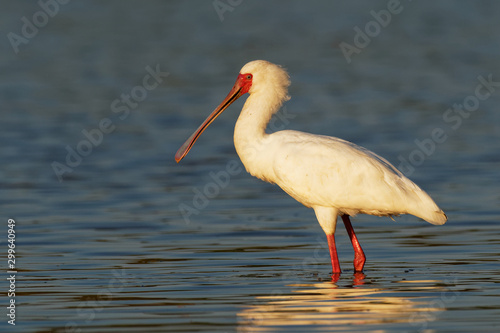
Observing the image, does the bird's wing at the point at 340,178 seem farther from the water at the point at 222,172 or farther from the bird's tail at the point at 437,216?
the water at the point at 222,172

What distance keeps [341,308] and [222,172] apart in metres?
9.33

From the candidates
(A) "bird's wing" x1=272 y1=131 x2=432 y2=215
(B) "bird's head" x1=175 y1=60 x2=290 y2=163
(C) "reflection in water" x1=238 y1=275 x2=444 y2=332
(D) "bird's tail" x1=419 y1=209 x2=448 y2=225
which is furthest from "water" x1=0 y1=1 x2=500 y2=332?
(B) "bird's head" x1=175 y1=60 x2=290 y2=163

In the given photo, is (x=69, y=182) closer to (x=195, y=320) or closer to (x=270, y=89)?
(x=270, y=89)

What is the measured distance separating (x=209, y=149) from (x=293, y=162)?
9.30 m

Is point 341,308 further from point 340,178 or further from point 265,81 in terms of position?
point 265,81

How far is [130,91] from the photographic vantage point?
2809cm

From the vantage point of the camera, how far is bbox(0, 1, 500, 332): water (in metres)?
9.98

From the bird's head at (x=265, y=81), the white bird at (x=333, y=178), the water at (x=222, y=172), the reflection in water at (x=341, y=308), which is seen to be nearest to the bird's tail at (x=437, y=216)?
the white bird at (x=333, y=178)

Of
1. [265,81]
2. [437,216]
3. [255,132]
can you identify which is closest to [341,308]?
[437,216]

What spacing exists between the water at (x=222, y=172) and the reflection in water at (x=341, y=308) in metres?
0.03

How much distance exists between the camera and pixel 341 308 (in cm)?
973

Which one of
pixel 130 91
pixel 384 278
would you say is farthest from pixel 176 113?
pixel 384 278

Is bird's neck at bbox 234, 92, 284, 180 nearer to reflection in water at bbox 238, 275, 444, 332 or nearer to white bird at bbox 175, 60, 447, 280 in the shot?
white bird at bbox 175, 60, 447, 280

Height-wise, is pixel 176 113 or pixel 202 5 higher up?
pixel 176 113
